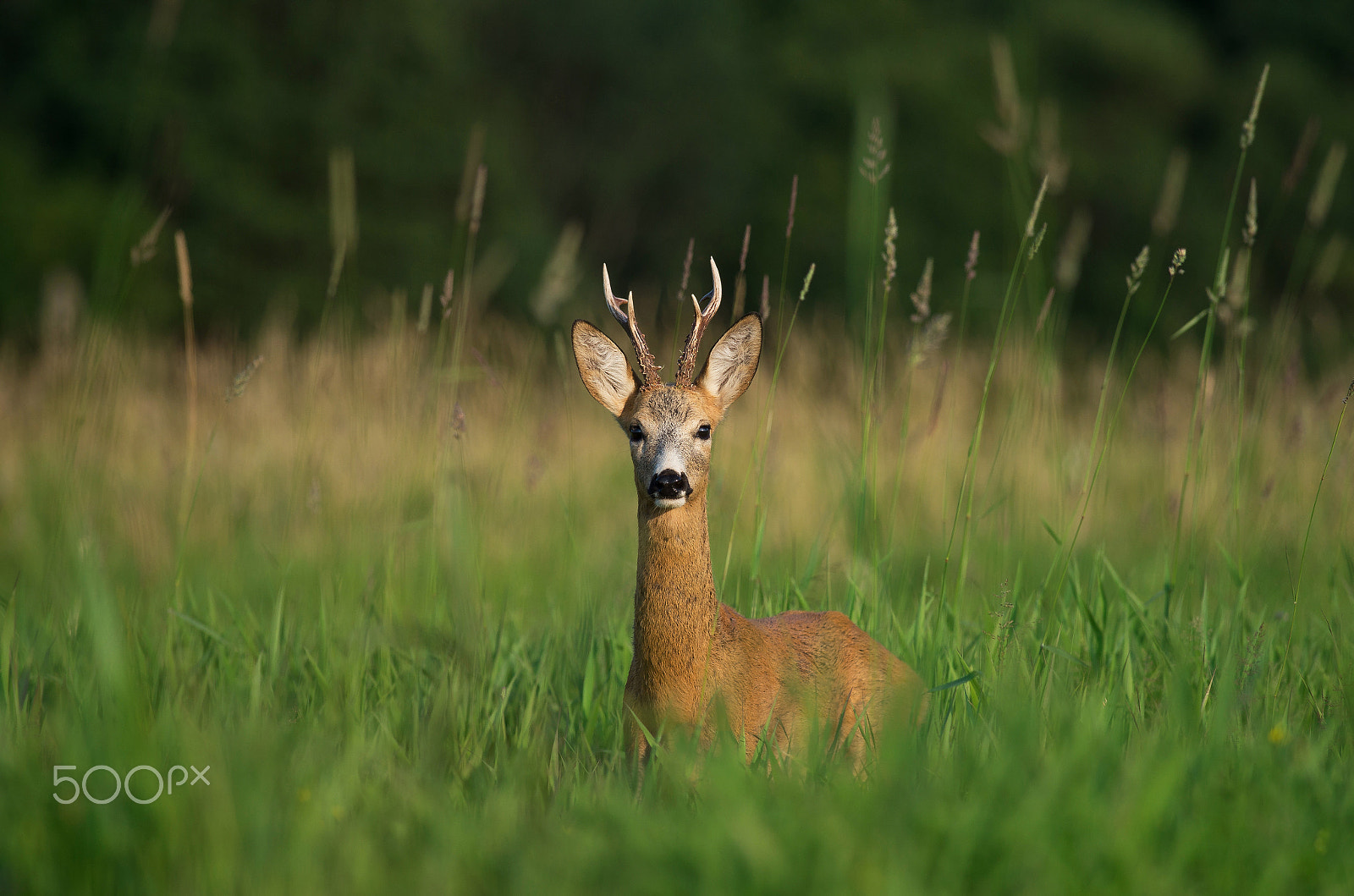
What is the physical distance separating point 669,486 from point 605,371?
0.62 metres

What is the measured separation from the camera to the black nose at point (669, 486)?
2818mm

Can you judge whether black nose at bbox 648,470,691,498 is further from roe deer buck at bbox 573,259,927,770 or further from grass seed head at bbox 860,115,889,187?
grass seed head at bbox 860,115,889,187

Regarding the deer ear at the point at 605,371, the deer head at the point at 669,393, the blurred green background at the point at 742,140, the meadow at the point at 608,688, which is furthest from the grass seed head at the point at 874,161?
the blurred green background at the point at 742,140

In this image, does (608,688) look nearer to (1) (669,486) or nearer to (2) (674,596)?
(2) (674,596)

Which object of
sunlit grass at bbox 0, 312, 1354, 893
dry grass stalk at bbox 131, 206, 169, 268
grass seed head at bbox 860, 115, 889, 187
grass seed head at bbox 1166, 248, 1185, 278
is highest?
grass seed head at bbox 860, 115, 889, 187

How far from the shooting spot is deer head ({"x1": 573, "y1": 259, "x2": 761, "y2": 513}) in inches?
115

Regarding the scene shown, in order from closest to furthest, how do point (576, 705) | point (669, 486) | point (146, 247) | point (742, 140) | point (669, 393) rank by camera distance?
point (669, 486) < point (669, 393) < point (576, 705) < point (146, 247) < point (742, 140)

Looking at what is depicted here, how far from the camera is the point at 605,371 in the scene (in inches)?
131

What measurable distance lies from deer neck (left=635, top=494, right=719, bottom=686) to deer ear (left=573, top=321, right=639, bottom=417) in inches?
16.4

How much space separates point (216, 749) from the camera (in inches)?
78.6

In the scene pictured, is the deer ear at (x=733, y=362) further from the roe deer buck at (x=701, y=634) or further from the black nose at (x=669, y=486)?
the black nose at (x=669, y=486)

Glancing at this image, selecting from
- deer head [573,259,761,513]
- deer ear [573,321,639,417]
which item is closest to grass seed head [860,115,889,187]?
deer head [573,259,761,513]

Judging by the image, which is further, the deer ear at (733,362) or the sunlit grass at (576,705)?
the deer ear at (733,362)

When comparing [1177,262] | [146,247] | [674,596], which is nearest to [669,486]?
[674,596]
